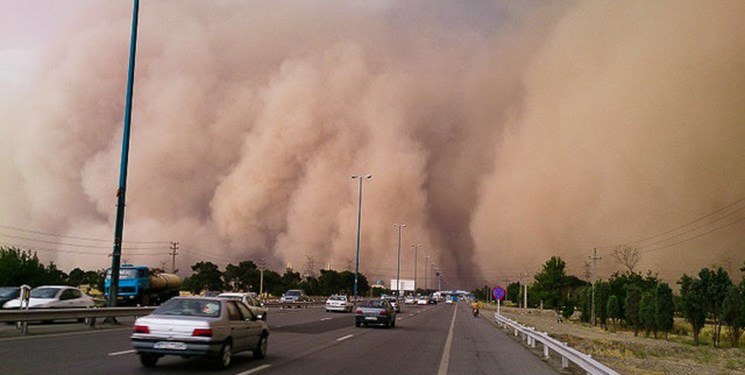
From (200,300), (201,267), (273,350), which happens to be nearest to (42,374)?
(200,300)

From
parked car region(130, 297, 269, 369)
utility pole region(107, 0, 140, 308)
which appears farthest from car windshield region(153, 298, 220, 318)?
utility pole region(107, 0, 140, 308)

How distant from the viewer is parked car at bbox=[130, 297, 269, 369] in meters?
12.0

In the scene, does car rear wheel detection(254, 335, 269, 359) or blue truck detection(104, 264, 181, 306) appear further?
blue truck detection(104, 264, 181, 306)

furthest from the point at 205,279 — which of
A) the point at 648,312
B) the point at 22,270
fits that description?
the point at 648,312

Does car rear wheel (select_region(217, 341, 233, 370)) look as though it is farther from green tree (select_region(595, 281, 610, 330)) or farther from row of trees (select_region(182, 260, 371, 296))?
row of trees (select_region(182, 260, 371, 296))

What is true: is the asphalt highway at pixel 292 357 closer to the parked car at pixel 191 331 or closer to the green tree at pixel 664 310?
the parked car at pixel 191 331

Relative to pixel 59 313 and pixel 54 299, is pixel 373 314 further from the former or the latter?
pixel 59 313

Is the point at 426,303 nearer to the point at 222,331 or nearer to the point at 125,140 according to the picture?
the point at 125,140

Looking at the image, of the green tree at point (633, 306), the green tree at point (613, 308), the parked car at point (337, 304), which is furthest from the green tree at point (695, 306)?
the parked car at point (337, 304)

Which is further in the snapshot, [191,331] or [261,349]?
[261,349]

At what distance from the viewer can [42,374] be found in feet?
36.7

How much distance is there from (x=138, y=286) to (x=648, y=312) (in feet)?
132

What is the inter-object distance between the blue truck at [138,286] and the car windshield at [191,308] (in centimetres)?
3285

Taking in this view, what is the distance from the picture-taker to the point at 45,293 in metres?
28.0
